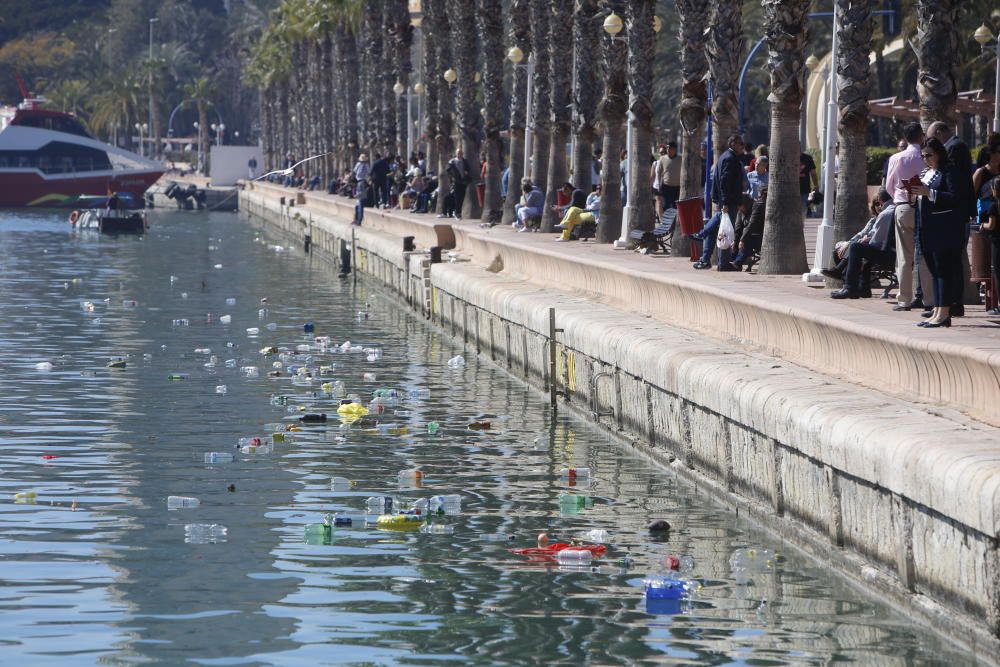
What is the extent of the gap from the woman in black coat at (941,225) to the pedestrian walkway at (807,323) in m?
0.32

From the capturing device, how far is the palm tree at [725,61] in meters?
26.9

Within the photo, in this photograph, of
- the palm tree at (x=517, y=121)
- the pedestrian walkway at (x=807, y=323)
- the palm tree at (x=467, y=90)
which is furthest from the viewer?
the palm tree at (x=467, y=90)

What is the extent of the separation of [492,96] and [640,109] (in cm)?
1603

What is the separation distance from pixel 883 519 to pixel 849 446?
0.68 metres

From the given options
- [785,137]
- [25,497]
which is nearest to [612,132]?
[785,137]

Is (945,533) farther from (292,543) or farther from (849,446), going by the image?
(292,543)

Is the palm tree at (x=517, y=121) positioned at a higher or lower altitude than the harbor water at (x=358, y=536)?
higher

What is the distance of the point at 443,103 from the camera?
189ft

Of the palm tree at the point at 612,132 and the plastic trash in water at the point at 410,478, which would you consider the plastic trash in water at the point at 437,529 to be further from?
the palm tree at the point at 612,132

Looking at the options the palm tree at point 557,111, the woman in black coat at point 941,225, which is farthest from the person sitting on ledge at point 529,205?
the woman in black coat at point 941,225

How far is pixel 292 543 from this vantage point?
1439cm

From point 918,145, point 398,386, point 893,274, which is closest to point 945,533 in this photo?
point 918,145

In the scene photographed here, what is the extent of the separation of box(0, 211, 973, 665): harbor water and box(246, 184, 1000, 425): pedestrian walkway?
158 cm

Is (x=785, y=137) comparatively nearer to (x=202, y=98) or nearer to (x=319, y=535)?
(x=319, y=535)
